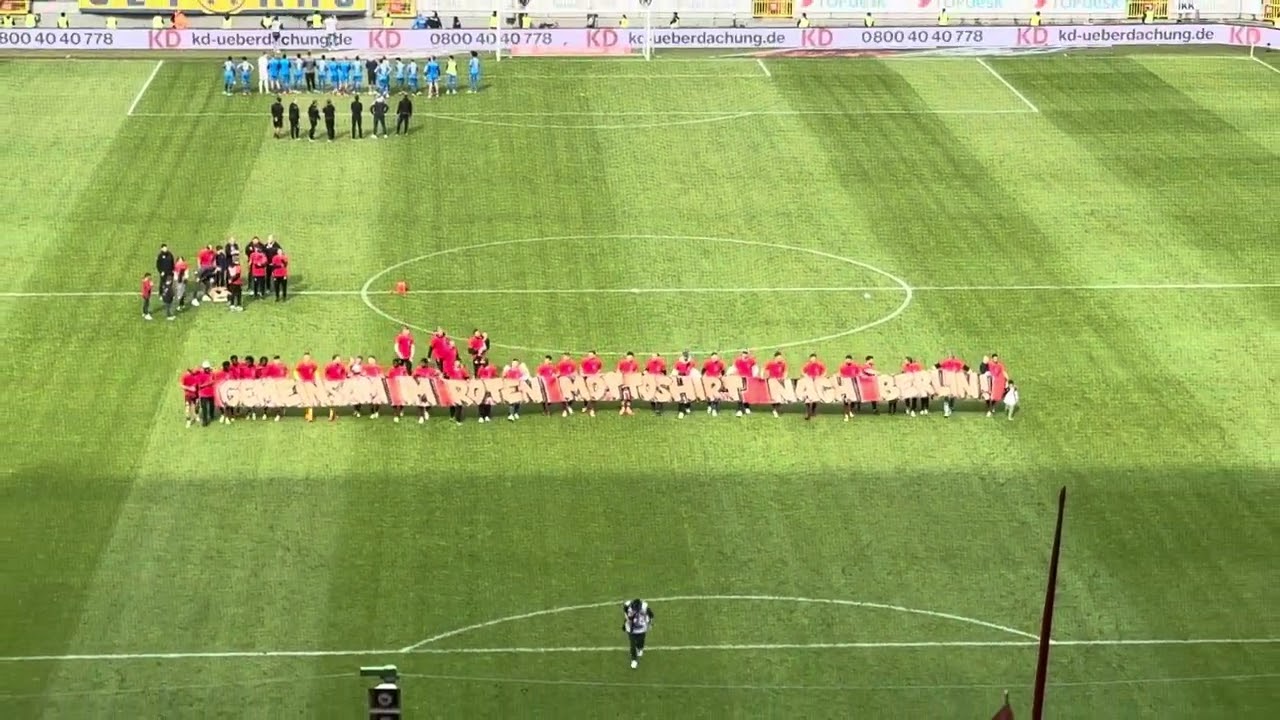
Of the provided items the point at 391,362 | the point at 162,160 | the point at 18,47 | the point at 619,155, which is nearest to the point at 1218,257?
the point at 619,155

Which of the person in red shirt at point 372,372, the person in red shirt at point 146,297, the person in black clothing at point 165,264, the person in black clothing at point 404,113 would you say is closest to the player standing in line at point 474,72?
the person in black clothing at point 404,113

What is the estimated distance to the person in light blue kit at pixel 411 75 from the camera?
88250mm

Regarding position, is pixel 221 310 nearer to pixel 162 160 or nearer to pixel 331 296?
pixel 331 296

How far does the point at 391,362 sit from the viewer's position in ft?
200

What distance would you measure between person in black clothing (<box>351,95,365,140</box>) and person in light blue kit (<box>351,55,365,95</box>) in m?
3.49

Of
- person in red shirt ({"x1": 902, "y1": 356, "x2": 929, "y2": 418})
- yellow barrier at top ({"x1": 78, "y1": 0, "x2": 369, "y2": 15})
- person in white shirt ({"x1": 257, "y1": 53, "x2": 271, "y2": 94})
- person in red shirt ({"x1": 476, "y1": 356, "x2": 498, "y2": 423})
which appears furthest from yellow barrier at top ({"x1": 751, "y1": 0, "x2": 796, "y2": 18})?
person in red shirt ({"x1": 476, "y1": 356, "x2": 498, "y2": 423})

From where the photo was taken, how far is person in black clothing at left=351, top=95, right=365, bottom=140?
81.6m

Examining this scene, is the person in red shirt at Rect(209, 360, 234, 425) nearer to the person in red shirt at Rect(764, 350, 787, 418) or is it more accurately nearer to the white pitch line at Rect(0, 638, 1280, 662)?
the white pitch line at Rect(0, 638, 1280, 662)

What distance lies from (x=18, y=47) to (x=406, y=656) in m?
58.2

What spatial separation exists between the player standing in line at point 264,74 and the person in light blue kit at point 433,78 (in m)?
5.96

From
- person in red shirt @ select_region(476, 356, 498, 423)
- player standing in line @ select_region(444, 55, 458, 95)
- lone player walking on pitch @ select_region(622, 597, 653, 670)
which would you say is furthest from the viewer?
player standing in line @ select_region(444, 55, 458, 95)

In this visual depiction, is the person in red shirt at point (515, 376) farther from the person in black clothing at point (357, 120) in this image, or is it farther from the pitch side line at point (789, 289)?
the person in black clothing at point (357, 120)

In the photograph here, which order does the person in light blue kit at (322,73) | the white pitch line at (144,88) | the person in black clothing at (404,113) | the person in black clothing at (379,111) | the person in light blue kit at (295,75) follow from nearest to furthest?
the person in black clothing at (379,111), the person in black clothing at (404,113), the white pitch line at (144,88), the person in light blue kit at (322,73), the person in light blue kit at (295,75)

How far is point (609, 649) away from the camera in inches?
1761
